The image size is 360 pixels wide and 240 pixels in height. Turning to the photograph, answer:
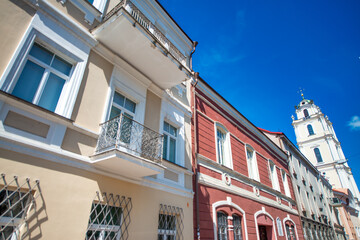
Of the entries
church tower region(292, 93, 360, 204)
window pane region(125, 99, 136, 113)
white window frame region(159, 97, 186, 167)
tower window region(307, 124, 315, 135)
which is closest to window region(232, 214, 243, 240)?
white window frame region(159, 97, 186, 167)

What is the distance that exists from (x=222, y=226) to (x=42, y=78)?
7942 millimetres

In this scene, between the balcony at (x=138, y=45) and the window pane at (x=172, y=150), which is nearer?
the balcony at (x=138, y=45)

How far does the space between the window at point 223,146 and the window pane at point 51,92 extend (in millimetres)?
7169

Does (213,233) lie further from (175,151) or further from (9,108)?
(9,108)

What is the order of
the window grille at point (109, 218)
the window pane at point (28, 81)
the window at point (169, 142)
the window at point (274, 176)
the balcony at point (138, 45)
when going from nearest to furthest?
the window pane at point (28, 81), the window grille at point (109, 218), the balcony at point (138, 45), the window at point (169, 142), the window at point (274, 176)

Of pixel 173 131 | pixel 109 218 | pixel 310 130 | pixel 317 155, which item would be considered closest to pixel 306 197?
pixel 173 131

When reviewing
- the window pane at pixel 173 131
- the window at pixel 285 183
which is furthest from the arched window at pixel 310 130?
the window pane at pixel 173 131

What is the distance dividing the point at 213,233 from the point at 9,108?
7.20 metres

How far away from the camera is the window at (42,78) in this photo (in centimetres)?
445

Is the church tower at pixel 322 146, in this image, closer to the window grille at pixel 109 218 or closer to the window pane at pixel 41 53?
the window grille at pixel 109 218

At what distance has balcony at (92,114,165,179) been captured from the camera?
4777mm

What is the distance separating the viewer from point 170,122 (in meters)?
8.10

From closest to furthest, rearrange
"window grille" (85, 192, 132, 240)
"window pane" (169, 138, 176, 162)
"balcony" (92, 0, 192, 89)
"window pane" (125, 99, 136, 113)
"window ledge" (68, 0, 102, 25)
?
"window grille" (85, 192, 132, 240)
"balcony" (92, 0, 192, 89)
"window ledge" (68, 0, 102, 25)
"window pane" (125, 99, 136, 113)
"window pane" (169, 138, 176, 162)

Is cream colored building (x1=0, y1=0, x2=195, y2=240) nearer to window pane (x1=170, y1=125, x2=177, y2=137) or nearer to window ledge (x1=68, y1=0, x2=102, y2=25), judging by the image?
window ledge (x1=68, y1=0, x2=102, y2=25)
